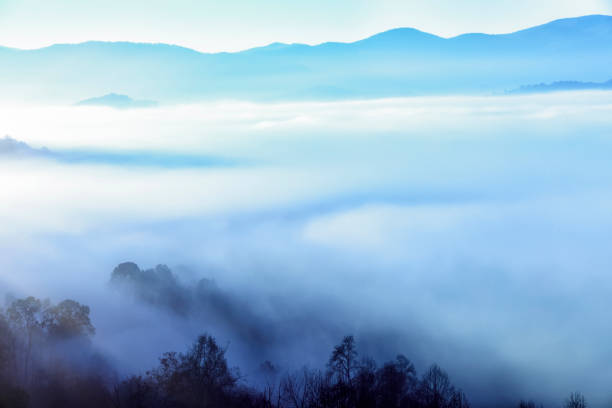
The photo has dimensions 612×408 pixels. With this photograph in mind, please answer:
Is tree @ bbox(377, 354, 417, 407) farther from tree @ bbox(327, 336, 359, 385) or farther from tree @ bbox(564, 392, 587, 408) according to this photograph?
tree @ bbox(564, 392, 587, 408)

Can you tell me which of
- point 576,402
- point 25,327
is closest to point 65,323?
point 25,327

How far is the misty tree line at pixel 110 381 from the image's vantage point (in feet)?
73.2

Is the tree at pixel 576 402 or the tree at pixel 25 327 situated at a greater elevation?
the tree at pixel 25 327

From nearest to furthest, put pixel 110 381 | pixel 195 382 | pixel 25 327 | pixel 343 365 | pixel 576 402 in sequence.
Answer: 1. pixel 195 382
2. pixel 110 381
3. pixel 25 327
4. pixel 343 365
5. pixel 576 402

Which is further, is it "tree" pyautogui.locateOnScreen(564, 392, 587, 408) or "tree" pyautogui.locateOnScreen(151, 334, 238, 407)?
"tree" pyautogui.locateOnScreen(564, 392, 587, 408)

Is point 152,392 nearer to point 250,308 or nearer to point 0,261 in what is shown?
point 250,308

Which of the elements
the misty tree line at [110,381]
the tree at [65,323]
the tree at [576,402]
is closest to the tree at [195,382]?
the misty tree line at [110,381]

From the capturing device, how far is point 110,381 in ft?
100

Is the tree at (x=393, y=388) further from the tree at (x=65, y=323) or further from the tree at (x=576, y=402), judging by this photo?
the tree at (x=65, y=323)

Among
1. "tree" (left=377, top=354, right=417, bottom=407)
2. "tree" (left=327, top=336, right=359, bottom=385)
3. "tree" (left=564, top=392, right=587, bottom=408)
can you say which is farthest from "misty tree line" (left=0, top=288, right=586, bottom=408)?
"tree" (left=564, top=392, right=587, bottom=408)

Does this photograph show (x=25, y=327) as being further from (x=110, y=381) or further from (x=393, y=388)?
(x=393, y=388)

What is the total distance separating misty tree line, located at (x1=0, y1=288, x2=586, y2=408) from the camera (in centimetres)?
2230

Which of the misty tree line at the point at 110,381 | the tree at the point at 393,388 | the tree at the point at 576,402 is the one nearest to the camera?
the misty tree line at the point at 110,381

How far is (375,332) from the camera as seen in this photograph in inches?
3947
